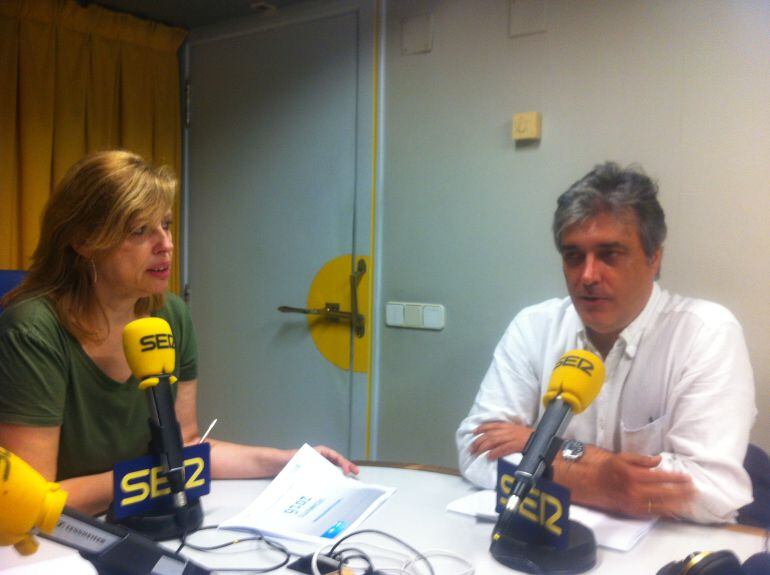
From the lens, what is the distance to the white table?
43.3 inches

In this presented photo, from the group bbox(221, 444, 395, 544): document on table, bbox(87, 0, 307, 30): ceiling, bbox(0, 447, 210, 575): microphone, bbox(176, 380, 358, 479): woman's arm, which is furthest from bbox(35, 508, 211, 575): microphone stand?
bbox(87, 0, 307, 30): ceiling

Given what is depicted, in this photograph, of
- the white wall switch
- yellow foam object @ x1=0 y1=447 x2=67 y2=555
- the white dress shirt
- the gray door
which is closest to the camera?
yellow foam object @ x1=0 y1=447 x2=67 y2=555

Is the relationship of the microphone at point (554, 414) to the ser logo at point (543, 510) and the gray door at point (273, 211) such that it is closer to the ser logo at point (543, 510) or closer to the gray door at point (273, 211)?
the ser logo at point (543, 510)

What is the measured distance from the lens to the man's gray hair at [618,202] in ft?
5.40

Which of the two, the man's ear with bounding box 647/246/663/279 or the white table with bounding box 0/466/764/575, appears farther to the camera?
the man's ear with bounding box 647/246/663/279

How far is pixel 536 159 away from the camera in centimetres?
238

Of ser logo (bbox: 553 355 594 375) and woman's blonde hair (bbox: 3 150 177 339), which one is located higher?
woman's blonde hair (bbox: 3 150 177 339)

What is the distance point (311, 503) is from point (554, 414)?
1.74ft

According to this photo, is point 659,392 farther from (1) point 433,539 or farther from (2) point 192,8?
(2) point 192,8

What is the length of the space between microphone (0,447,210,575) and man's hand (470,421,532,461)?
2.25ft

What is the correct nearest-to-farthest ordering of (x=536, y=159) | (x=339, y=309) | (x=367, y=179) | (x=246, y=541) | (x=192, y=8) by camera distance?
(x=246, y=541), (x=536, y=159), (x=367, y=179), (x=339, y=309), (x=192, y=8)

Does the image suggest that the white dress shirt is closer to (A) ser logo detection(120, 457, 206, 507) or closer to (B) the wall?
(B) the wall

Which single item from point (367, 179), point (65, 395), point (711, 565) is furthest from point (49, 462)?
point (367, 179)

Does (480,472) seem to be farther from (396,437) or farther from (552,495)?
(396,437)
